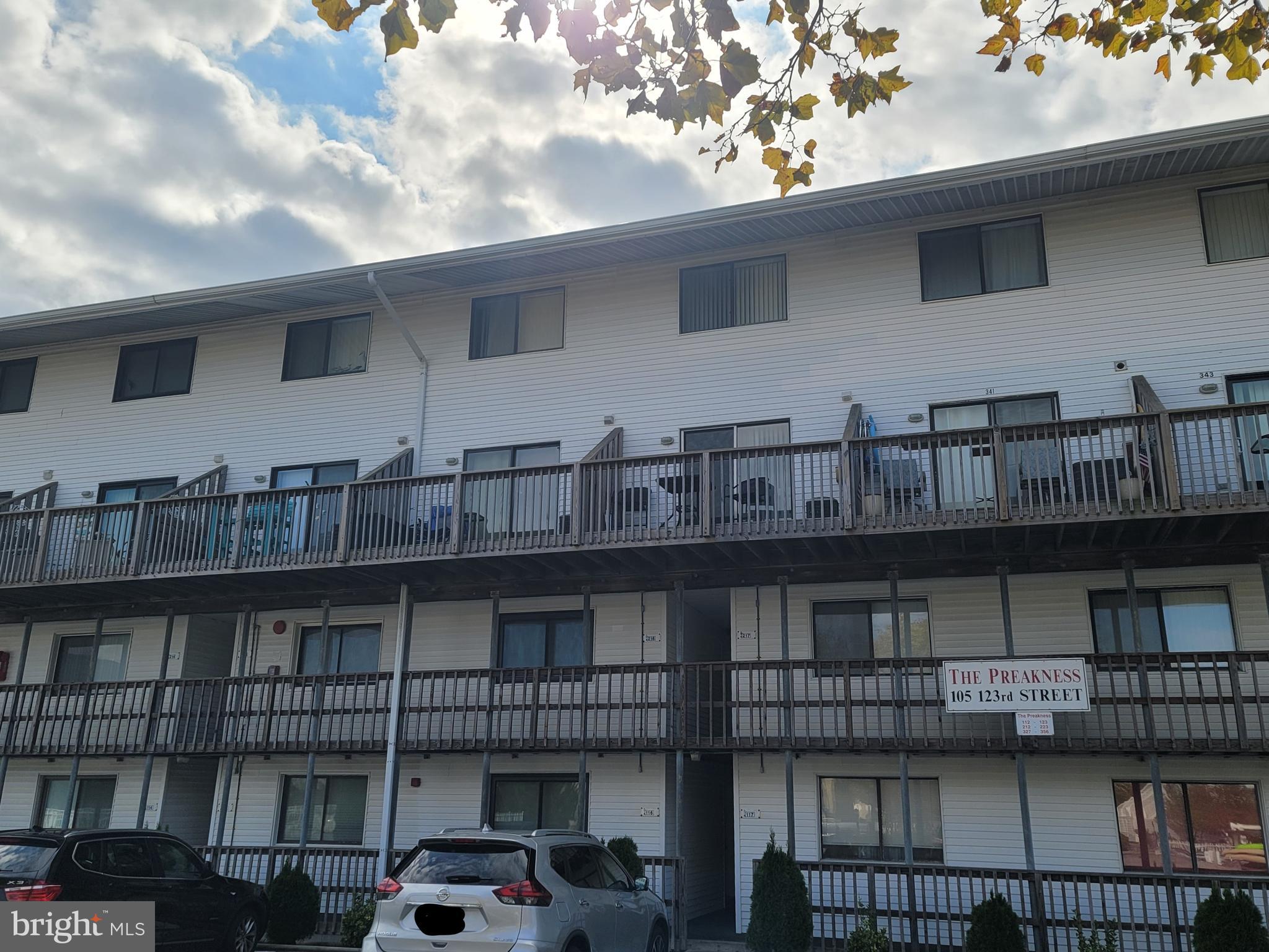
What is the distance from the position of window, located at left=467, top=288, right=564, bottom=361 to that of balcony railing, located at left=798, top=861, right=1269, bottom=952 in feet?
33.1

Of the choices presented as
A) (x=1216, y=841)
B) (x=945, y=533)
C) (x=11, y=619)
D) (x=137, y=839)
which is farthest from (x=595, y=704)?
(x=11, y=619)

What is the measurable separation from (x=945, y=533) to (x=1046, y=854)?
450 centimetres

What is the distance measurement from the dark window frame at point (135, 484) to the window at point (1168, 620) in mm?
16412

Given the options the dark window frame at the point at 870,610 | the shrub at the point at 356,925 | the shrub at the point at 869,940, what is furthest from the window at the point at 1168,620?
the shrub at the point at 356,925

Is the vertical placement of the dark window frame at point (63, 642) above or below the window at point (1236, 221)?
below

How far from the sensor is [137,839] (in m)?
11.5

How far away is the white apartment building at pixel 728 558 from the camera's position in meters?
14.3

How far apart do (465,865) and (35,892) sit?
159 inches

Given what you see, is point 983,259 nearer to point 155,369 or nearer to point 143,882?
point 143,882

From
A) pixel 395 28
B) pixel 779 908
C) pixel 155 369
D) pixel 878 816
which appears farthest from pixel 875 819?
pixel 155 369

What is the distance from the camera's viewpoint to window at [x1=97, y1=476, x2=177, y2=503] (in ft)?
70.3

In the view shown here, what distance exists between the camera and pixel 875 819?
15812 millimetres

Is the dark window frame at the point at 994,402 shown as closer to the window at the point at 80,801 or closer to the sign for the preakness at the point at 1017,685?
the sign for the preakness at the point at 1017,685

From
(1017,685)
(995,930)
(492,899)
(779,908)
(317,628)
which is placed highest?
(317,628)
